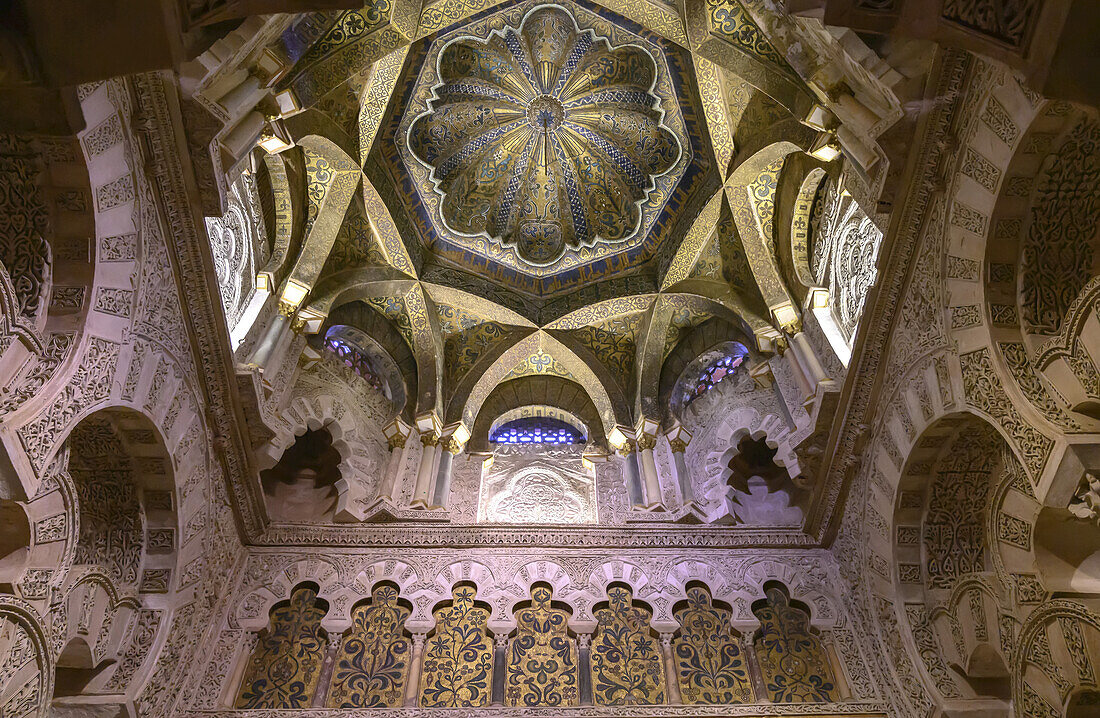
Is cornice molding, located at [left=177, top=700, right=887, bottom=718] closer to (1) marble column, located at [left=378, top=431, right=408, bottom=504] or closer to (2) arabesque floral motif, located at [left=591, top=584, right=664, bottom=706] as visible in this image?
(2) arabesque floral motif, located at [left=591, top=584, right=664, bottom=706]

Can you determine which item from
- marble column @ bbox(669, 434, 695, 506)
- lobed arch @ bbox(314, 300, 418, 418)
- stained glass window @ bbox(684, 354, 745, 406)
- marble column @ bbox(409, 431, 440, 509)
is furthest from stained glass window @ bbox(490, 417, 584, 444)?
stained glass window @ bbox(684, 354, 745, 406)

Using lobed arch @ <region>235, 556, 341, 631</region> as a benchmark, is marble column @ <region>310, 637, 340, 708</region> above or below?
below

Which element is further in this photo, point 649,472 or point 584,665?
point 649,472

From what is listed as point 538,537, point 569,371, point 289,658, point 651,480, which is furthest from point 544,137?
point 289,658

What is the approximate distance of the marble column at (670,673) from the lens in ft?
21.1

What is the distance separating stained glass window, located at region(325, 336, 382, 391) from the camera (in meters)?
9.05

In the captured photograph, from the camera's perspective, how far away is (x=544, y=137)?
1080 cm

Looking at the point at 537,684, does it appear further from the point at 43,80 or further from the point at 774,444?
the point at 43,80

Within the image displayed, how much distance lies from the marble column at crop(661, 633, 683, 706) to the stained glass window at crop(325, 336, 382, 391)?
4.66m

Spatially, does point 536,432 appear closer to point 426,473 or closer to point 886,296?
point 426,473

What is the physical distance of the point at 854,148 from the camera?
20.4 ft

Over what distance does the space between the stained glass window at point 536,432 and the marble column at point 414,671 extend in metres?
3.21

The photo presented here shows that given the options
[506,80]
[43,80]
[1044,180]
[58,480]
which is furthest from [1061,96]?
[506,80]

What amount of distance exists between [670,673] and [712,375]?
3.99 metres
